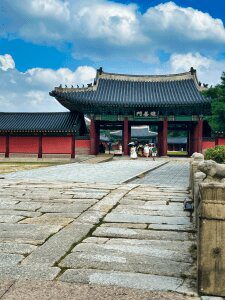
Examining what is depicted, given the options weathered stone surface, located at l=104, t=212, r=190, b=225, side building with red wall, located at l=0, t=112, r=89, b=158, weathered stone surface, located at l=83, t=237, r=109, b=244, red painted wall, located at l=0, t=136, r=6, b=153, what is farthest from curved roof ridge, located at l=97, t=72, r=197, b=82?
weathered stone surface, located at l=83, t=237, r=109, b=244

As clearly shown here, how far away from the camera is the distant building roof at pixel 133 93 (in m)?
32.0

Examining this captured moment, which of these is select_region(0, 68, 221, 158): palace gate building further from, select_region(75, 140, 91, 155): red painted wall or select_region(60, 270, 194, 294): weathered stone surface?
select_region(60, 270, 194, 294): weathered stone surface

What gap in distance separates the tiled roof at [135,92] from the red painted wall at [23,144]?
15.4 ft

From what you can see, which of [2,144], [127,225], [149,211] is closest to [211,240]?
[127,225]

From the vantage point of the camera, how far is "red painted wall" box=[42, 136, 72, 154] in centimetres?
3070

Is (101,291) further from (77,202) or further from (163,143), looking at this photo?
(163,143)

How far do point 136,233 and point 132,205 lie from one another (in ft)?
6.67

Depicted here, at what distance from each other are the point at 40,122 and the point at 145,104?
33.8 feet

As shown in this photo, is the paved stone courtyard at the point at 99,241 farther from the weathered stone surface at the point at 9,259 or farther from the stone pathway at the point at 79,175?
the stone pathway at the point at 79,175

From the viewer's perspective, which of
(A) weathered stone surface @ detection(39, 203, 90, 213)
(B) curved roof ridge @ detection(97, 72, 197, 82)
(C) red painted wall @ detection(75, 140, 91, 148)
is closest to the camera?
(A) weathered stone surface @ detection(39, 203, 90, 213)

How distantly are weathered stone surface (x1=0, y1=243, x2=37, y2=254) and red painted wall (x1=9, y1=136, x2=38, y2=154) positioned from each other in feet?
91.5

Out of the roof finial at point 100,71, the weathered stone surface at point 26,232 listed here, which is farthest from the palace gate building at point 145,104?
the weathered stone surface at point 26,232

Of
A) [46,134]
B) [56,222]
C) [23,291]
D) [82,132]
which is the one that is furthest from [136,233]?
[82,132]

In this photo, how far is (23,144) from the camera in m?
31.3
